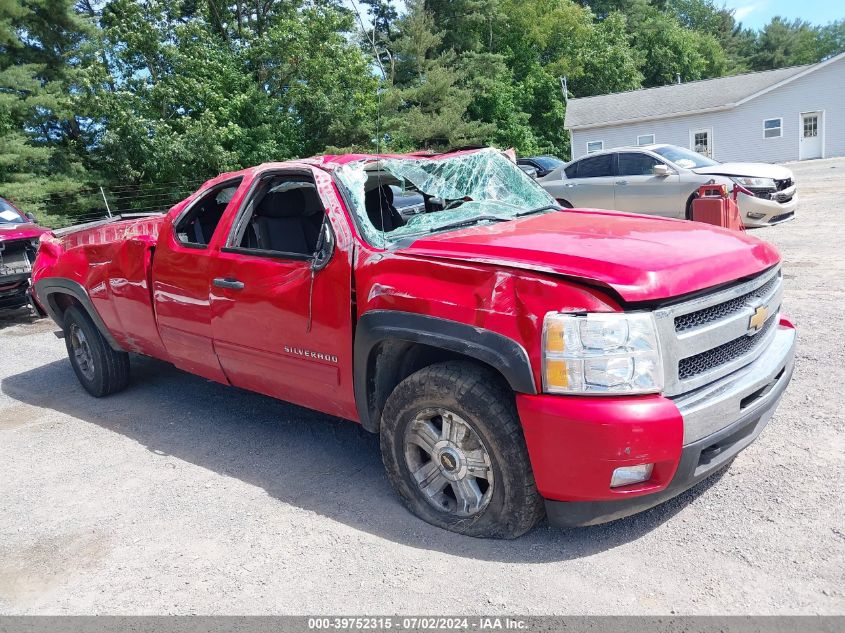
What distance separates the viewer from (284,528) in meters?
3.64

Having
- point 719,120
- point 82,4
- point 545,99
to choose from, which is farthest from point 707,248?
point 545,99

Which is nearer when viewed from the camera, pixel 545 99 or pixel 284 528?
pixel 284 528

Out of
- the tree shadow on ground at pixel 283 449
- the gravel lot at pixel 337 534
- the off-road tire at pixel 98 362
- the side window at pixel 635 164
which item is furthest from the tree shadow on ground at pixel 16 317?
the side window at pixel 635 164

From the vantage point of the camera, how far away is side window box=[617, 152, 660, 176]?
12.3 metres

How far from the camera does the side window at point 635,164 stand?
12273 mm

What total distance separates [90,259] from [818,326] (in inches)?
236

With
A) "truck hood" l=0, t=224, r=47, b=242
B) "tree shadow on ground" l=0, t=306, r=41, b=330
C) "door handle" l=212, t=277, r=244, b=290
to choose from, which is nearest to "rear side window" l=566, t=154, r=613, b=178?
"truck hood" l=0, t=224, r=47, b=242

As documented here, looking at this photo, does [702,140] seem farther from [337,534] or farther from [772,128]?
[337,534]

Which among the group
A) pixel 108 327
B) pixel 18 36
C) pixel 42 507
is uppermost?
pixel 18 36

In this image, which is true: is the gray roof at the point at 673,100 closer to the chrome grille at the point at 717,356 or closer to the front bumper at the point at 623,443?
the chrome grille at the point at 717,356

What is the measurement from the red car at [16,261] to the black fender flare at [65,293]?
3455mm

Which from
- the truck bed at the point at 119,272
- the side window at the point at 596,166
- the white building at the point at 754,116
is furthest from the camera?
the white building at the point at 754,116

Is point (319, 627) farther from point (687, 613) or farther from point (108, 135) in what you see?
point (108, 135)

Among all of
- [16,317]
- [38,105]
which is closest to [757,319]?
[16,317]
